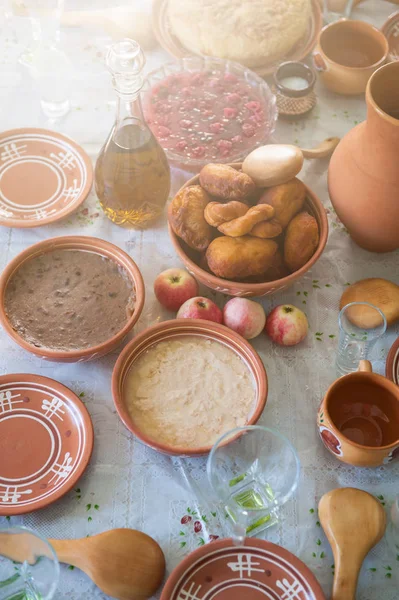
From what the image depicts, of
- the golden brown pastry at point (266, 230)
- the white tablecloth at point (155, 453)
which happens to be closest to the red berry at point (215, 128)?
the white tablecloth at point (155, 453)

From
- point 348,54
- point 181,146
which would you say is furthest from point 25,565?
point 348,54

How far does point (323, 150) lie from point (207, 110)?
24cm

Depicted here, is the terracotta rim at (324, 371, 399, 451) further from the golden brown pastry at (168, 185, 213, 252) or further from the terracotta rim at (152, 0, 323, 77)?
the terracotta rim at (152, 0, 323, 77)

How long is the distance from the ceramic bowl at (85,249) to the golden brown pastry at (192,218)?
0.10 m

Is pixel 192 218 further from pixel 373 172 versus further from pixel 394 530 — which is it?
pixel 394 530

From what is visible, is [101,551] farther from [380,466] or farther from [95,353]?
[380,466]

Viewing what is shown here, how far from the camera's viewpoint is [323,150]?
4.37ft

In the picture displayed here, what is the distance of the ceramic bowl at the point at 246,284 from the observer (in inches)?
42.0

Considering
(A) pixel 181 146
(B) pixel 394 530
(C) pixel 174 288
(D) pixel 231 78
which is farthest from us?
(D) pixel 231 78

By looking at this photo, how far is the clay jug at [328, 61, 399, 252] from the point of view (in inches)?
40.9

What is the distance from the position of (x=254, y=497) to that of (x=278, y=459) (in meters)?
0.06

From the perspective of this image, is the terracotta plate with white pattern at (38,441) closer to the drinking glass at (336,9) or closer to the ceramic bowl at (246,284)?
the ceramic bowl at (246,284)

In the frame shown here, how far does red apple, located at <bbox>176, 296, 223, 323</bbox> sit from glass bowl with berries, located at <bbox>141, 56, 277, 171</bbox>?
1.00 feet

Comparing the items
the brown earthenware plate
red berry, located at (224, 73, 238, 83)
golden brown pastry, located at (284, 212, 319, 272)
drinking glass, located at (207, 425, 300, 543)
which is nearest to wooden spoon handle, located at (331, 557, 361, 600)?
drinking glass, located at (207, 425, 300, 543)
